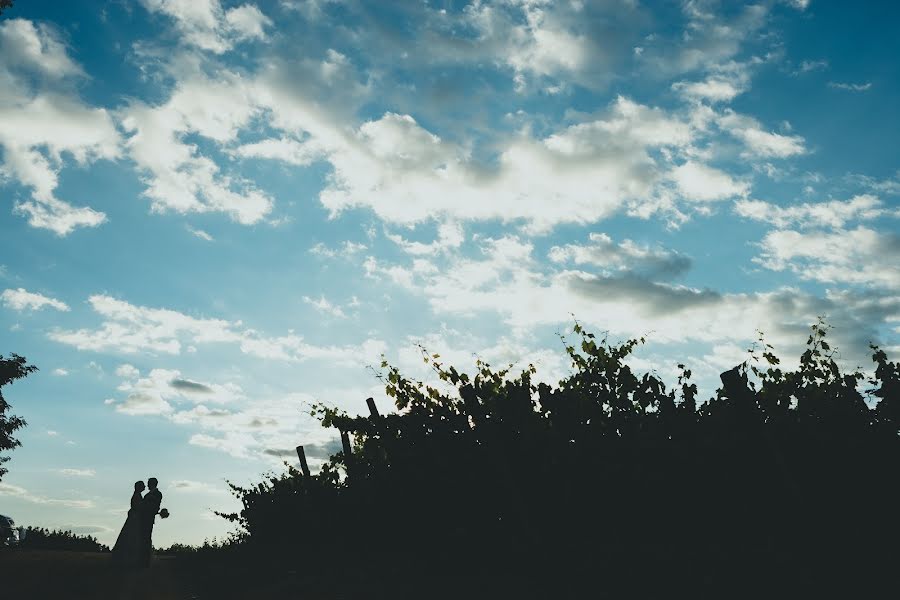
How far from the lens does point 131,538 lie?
484 inches

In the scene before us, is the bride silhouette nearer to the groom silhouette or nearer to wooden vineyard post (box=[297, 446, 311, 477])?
the groom silhouette

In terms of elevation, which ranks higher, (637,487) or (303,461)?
(303,461)

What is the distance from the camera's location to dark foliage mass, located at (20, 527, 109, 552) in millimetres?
20503

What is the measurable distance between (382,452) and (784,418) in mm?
7476

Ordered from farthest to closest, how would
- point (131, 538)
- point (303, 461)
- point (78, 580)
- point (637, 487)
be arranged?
point (303, 461)
point (131, 538)
point (78, 580)
point (637, 487)

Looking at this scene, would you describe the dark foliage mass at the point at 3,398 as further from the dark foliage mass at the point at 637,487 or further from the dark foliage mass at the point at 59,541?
the dark foliage mass at the point at 637,487

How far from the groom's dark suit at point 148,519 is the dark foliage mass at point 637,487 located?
3.94 m

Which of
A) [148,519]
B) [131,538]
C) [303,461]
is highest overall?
[303,461]

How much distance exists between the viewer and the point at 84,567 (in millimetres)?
10891

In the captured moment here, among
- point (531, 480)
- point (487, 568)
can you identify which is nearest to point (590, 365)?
point (531, 480)

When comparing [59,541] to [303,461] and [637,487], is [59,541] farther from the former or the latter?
[637,487]

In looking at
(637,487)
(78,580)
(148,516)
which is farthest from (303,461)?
(637,487)

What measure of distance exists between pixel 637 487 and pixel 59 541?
911 inches

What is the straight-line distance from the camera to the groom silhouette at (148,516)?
1245 cm
